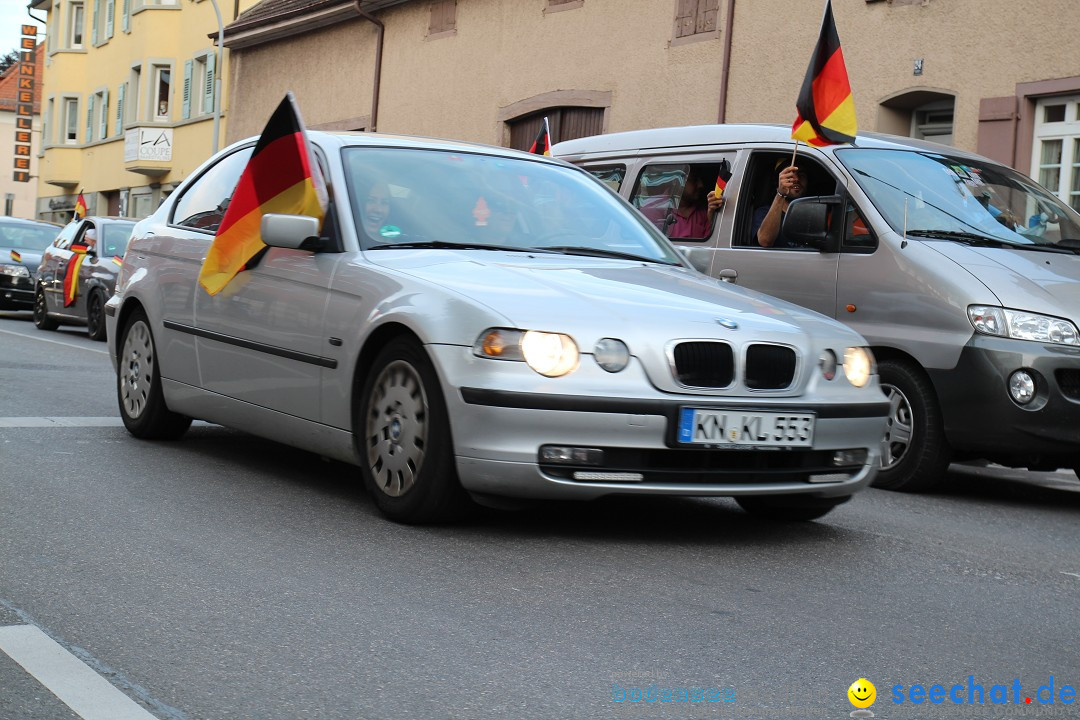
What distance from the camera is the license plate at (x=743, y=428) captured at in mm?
5551

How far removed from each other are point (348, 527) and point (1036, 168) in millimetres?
11188

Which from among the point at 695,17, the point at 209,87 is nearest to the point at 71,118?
the point at 209,87

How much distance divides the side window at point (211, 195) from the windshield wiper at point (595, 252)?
1.81 m

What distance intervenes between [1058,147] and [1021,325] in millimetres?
8070

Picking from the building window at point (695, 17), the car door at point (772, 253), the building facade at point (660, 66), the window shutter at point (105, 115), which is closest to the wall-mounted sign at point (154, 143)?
the building facade at point (660, 66)

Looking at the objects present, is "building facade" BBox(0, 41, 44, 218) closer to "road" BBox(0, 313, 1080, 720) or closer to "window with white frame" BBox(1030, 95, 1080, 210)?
"window with white frame" BBox(1030, 95, 1080, 210)

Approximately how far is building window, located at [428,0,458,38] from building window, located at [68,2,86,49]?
28.3 meters

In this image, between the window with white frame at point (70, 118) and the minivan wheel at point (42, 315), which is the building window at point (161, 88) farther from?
the minivan wheel at point (42, 315)

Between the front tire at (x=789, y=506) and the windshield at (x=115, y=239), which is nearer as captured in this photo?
the front tire at (x=789, y=506)

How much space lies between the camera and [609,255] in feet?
22.6

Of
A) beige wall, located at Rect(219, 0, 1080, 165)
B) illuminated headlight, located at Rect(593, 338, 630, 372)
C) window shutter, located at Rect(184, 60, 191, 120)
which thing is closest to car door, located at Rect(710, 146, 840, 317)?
illuminated headlight, located at Rect(593, 338, 630, 372)

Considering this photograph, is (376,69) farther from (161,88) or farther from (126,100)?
(126,100)

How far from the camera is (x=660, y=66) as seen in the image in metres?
21.3

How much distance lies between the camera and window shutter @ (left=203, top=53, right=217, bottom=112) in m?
39.3
